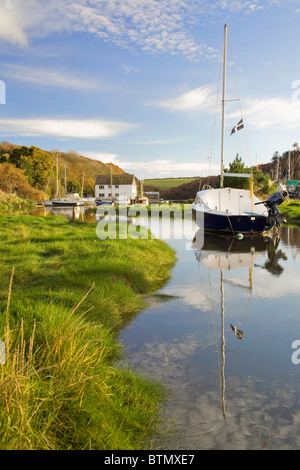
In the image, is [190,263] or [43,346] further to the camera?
[190,263]

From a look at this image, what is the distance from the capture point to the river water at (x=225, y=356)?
443 centimetres

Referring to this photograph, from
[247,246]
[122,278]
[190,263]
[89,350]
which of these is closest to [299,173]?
[247,246]

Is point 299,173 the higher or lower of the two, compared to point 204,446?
higher

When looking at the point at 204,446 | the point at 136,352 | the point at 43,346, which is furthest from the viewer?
the point at 136,352

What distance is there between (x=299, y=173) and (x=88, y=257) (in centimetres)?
7517

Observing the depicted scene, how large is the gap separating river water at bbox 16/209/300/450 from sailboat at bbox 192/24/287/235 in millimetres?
10880

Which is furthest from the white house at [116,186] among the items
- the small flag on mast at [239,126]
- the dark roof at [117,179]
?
the small flag on mast at [239,126]

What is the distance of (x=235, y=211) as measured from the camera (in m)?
25.5

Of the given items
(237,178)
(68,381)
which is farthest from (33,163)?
(68,381)

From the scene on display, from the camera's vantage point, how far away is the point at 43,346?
4684mm

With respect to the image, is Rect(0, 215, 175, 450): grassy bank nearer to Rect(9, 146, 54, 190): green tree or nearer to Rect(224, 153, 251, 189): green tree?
Rect(224, 153, 251, 189): green tree

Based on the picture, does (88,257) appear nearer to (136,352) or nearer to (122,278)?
(122,278)
